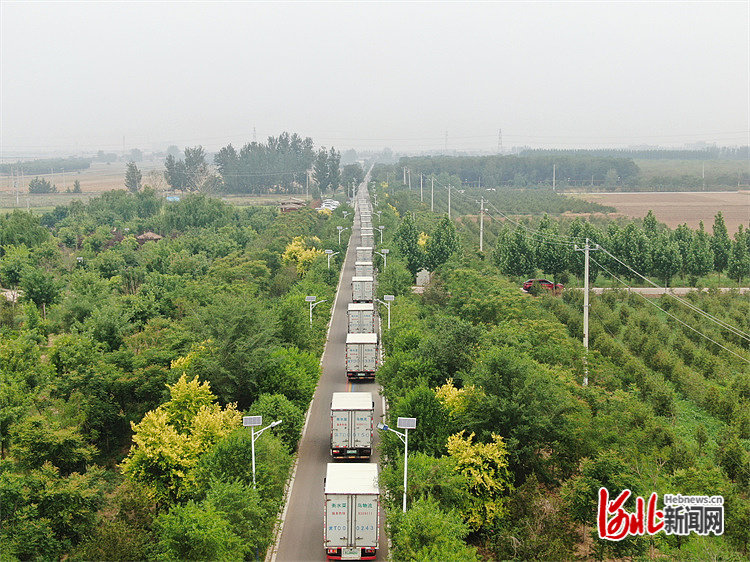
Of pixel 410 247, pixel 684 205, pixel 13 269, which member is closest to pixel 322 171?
pixel 684 205

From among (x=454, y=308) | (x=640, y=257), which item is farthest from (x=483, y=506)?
(x=640, y=257)

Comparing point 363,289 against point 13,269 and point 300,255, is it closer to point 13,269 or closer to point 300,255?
point 300,255

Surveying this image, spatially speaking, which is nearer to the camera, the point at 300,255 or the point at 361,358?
the point at 361,358

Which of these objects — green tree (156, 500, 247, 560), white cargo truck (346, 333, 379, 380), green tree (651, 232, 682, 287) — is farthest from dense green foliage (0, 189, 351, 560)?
green tree (651, 232, 682, 287)

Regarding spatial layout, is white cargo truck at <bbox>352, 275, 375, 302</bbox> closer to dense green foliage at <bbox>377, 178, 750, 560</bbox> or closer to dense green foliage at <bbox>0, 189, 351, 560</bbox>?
dense green foliage at <bbox>0, 189, 351, 560</bbox>

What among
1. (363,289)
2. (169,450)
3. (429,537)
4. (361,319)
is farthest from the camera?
(363,289)

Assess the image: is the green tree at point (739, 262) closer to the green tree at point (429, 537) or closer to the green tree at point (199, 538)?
the green tree at point (429, 537)
